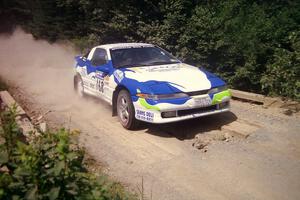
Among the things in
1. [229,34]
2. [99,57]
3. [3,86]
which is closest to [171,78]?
[99,57]

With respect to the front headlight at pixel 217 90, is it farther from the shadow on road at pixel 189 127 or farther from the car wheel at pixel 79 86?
the car wheel at pixel 79 86

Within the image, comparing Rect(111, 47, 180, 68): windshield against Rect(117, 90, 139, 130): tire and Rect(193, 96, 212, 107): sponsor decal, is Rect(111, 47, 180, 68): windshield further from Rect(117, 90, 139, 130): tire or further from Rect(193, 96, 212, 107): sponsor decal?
Rect(193, 96, 212, 107): sponsor decal

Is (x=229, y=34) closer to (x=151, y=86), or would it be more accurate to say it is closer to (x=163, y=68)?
(x=163, y=68)

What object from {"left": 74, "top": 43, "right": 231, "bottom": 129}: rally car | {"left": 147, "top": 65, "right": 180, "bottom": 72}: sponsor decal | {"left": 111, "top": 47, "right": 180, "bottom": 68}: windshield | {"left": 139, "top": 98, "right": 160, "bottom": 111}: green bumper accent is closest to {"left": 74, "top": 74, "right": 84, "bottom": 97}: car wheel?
{"left": 74, "top": 43, "right": 231, "bottom": 129}: rally car

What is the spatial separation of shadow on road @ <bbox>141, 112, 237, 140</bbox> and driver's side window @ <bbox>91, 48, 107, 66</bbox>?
1735mm

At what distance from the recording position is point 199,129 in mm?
6473

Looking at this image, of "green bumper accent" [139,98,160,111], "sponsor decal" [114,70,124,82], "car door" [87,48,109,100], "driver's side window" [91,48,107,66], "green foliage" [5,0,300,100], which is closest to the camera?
"green bumper accent" [139,98,160,111]

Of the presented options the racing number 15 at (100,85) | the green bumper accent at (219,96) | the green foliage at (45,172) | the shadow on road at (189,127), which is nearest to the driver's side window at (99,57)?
the racing number 15 at (100,85)

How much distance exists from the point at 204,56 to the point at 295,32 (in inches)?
104

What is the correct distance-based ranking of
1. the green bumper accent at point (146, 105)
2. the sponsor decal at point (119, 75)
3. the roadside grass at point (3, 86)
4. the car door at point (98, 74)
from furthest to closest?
the roadside grass at point (3, 86) < the car door at point (98, 74) < the sponsor decal at point (119, 75) < the green bumper accent at point (146, 105)

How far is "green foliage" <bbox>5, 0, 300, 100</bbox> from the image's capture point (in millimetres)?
8156

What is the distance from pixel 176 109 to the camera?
589 centimetres

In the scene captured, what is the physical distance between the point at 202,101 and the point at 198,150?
2.99 ft

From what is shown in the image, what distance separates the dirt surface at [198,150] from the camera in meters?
4.39
